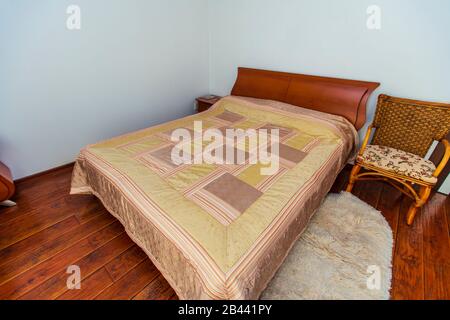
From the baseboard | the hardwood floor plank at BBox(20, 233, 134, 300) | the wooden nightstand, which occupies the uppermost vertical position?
the wooden nightstand

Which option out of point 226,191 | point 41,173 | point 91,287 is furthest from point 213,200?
point 41,173

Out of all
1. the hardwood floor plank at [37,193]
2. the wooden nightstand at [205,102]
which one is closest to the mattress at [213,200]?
the hardwood floor plank at [37,193]

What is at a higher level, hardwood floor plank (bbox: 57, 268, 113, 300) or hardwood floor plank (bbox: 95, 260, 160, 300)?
hardwood floor plank (bbox: 57, 268, 113, 300)

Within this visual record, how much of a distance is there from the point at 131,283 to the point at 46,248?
71 centimetres

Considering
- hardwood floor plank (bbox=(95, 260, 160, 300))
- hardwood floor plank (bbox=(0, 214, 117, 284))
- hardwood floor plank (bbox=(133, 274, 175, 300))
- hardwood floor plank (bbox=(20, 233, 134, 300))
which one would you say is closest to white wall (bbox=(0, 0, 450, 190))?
hardwood floor plank (bbox=(0, 214, 117, 284))

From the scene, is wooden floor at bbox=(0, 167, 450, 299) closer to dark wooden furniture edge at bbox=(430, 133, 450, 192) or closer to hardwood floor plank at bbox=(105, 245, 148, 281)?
hardwood floor plank at bbox=(105, 245, 148, 281)

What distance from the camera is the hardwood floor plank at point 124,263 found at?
4.53 ft

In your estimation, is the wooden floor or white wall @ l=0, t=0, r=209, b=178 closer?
the wooden floor

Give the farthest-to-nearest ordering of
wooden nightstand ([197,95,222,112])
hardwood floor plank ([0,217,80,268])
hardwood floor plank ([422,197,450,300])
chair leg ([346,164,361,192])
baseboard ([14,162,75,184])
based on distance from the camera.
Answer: wooden nightstand ([197,95,222,112])
baseboard ([14,162,75,184])
chair leg ([346,164,361,192])
hardwood floor plank ([0,217,80,268])
hardwood floor plank ([422,197,450,300])

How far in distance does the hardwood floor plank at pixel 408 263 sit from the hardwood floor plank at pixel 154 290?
1392 mm

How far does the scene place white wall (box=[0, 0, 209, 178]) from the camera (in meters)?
1.78

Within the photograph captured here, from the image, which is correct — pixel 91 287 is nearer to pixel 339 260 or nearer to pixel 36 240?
pixel 36 240

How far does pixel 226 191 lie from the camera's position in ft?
4.18

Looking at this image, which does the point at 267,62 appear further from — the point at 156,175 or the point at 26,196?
the point at 26,196
